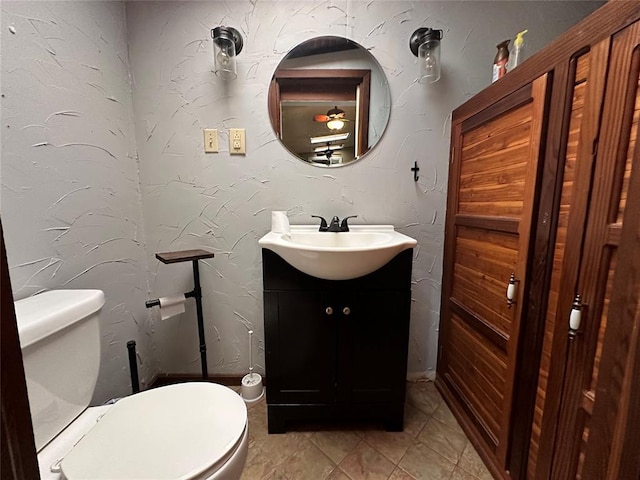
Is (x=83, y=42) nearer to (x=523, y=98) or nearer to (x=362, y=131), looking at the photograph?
(x=362, y=131)

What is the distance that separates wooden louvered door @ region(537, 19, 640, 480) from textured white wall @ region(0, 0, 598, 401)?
0.72 m

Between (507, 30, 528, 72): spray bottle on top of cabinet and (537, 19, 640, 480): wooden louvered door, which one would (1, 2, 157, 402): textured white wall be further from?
(507, 30, 528, 72): spray bottle on top of cabinet

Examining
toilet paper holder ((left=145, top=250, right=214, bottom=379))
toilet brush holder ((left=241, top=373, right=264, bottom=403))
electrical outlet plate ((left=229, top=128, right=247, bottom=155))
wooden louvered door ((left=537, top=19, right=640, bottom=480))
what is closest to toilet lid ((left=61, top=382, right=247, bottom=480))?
toilet paper holder ((left=145, top=250, right=214, bottom=379))

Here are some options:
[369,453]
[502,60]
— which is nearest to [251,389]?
[369,453]

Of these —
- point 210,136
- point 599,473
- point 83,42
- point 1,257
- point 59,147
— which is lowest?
point 599,473

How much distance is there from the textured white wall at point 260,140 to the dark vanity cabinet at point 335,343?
360 millimetres

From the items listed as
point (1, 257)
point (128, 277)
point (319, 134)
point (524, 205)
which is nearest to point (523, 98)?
point (524, 205)

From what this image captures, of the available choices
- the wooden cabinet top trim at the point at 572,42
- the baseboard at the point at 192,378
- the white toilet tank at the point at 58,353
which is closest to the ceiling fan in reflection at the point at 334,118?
the wooden cabinet top trim at the point at 572,42

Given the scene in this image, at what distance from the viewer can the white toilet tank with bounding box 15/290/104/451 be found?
0.62 m

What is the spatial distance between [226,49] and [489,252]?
1.33m

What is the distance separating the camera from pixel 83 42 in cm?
97

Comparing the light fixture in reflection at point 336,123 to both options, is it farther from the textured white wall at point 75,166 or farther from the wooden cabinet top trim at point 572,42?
the textured white wall at point 75,166

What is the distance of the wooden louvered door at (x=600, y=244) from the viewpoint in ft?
1.76

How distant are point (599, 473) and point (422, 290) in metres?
0.89
